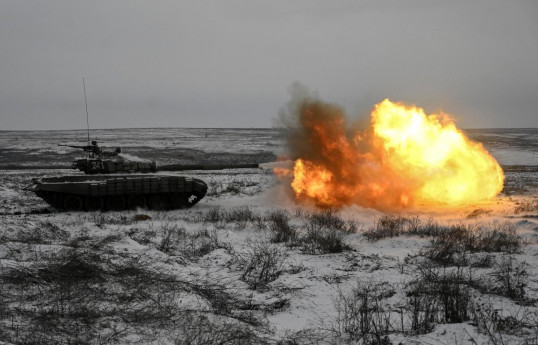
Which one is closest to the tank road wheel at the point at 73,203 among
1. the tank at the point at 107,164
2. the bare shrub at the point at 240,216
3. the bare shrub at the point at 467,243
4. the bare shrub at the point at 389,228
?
the tank at the point at 107,164

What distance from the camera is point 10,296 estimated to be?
8234 millimetres

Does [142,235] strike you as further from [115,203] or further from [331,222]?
[115,203]

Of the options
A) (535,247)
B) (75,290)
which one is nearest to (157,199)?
(75,290)

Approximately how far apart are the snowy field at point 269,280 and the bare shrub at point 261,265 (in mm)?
43

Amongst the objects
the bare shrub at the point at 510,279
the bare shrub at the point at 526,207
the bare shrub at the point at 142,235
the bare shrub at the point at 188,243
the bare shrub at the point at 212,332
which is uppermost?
the bare shrub at the point at 212,332

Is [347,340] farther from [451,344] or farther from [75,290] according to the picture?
[75,290]

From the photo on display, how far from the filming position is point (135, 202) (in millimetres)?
20859

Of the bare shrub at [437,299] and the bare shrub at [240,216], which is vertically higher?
the bare shrub at [437,299]

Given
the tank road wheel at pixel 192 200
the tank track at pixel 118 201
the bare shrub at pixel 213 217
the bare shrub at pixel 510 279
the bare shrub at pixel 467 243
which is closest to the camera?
the bare shrub at pixel 510 279

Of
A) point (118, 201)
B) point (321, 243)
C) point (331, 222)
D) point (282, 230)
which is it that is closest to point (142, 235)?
point (282, 230)

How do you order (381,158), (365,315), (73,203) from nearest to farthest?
1. (365,315)
2. (73,203)
3. (381,158)

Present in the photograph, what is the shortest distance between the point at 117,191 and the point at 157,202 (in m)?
1.90

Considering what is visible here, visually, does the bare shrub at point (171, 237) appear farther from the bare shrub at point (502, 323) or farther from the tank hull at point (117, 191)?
the bare shrub at point (502, 323)

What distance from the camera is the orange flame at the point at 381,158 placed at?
67.2ft
